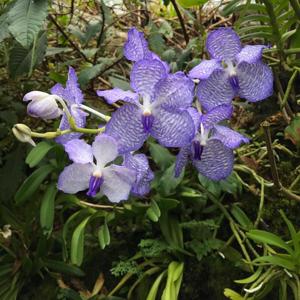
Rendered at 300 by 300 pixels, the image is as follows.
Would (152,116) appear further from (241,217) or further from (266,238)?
(241,217)

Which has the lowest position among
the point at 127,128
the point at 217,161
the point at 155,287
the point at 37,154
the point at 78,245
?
the point at 155,287

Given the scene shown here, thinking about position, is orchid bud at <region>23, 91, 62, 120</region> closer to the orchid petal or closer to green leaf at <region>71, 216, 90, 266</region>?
the orchid petal

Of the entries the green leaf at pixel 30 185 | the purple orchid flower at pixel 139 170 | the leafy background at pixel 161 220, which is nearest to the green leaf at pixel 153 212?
the leafy background at pixel 161 220

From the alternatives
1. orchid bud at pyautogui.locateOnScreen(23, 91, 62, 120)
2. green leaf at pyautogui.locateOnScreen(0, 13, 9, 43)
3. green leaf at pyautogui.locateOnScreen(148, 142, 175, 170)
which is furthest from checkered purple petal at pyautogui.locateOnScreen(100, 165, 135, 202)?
green leaf at pyautogui.locateOnScreen(148, 142, 175, 170)

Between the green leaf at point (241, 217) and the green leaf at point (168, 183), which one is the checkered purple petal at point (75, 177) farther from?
the green leaf at point (241, 217)

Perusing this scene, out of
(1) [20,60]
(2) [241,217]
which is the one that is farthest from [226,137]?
(1) [20,60]
